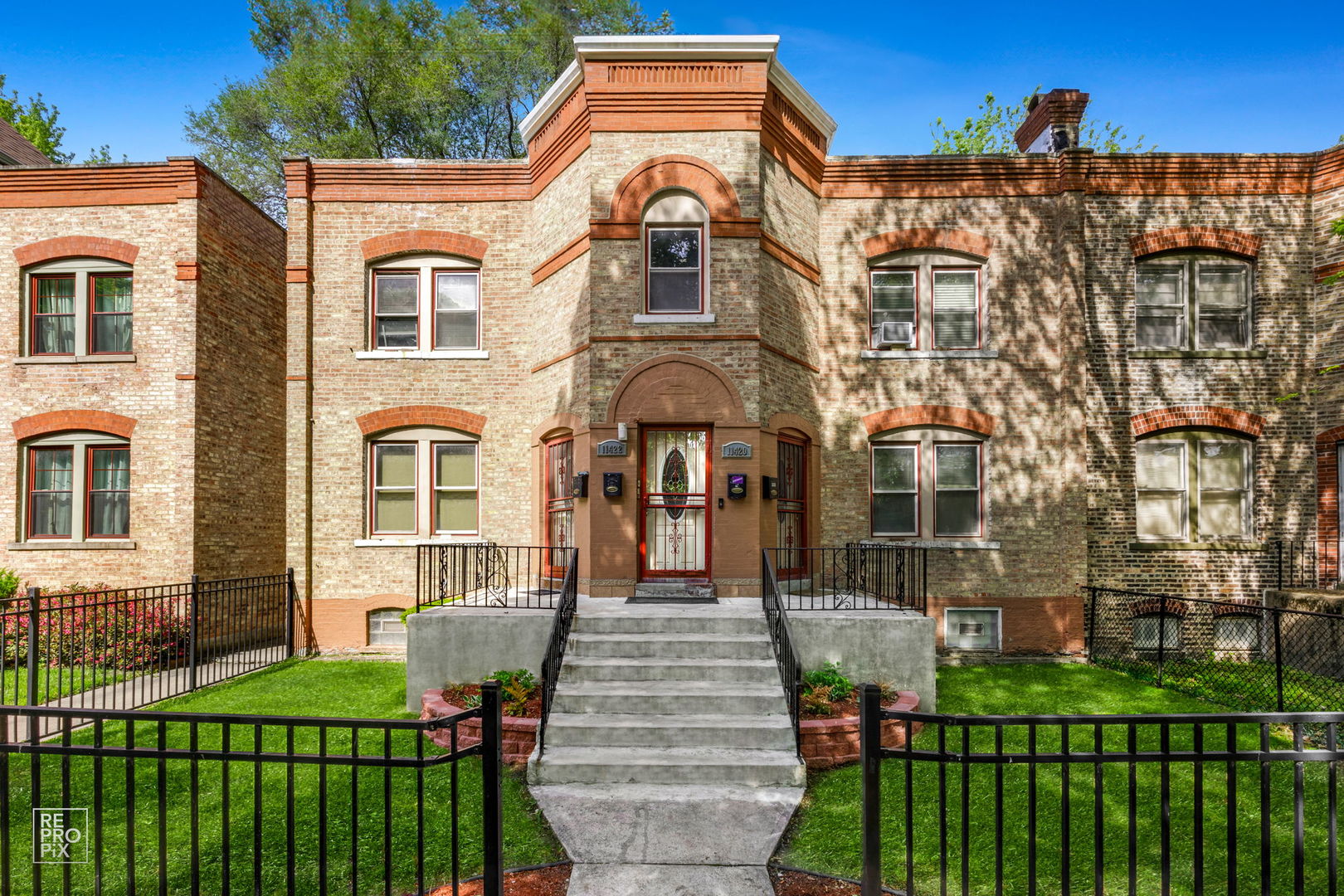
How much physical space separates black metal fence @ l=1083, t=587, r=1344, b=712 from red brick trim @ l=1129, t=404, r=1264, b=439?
110 inches

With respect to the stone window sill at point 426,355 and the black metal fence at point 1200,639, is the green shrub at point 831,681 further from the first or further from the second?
the stone window sill at point 426,355

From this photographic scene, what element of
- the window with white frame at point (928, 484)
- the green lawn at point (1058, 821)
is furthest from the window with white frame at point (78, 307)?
the green lawn at point (1058, 821)

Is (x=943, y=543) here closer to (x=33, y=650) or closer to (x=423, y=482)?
(x=423, y=482)

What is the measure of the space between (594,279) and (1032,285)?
7565 mm

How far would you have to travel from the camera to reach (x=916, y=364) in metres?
13.3

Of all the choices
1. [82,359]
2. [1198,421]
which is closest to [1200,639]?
[1198,421]

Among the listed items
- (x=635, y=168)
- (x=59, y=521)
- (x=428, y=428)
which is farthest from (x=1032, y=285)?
(x=59, y=521)

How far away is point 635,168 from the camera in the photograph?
37.5 ft

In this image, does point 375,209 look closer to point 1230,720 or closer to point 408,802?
point 408,802

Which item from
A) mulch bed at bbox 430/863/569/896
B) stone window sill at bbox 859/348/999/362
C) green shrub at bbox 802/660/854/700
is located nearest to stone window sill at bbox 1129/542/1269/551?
stone window sill at bbox 859/348/999/362

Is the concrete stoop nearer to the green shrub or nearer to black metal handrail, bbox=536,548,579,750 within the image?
black metal handrail, bbox=536,548,579,750

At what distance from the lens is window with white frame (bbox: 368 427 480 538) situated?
13.5 m

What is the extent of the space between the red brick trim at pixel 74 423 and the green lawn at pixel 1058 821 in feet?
41.1
